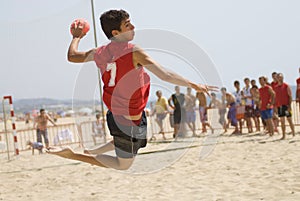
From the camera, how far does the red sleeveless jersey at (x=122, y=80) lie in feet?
11.0

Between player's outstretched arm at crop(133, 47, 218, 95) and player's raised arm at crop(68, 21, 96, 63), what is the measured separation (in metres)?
0.44

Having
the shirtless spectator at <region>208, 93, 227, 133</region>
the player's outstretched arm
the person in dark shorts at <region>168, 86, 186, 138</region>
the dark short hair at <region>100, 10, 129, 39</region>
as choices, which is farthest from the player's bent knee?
the shirtless spectator at <region>208, 93, 227, 133</region>

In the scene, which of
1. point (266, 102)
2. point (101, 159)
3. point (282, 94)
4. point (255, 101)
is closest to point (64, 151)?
point (101, 159)

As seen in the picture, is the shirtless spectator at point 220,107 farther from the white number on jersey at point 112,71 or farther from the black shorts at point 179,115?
the white number on jersey at point 112,71

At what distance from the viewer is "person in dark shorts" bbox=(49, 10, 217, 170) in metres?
3.29

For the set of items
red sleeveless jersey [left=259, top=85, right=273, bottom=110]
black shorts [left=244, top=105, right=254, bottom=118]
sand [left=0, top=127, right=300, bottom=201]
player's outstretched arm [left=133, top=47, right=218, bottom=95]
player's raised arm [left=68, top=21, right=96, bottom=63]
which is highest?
player's raised arm [left=68, top=21, right=96, bottom=63]

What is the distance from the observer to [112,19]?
3395 mm

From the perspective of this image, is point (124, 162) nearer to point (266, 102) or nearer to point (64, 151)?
point (64, 151)

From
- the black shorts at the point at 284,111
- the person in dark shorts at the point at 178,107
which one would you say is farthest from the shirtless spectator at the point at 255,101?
the black shorts at the point at 284,111

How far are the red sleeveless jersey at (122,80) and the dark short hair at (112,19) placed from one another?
0.12 metres

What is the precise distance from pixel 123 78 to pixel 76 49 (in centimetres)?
49

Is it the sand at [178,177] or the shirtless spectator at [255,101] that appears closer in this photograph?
the sand at [178,177]

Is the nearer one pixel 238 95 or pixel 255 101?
pixel 255 101

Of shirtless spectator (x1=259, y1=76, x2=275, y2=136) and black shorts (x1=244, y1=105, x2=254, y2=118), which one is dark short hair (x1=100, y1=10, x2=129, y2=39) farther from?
black shorts (x1=244, y1=105, x2=254, y2=118)
